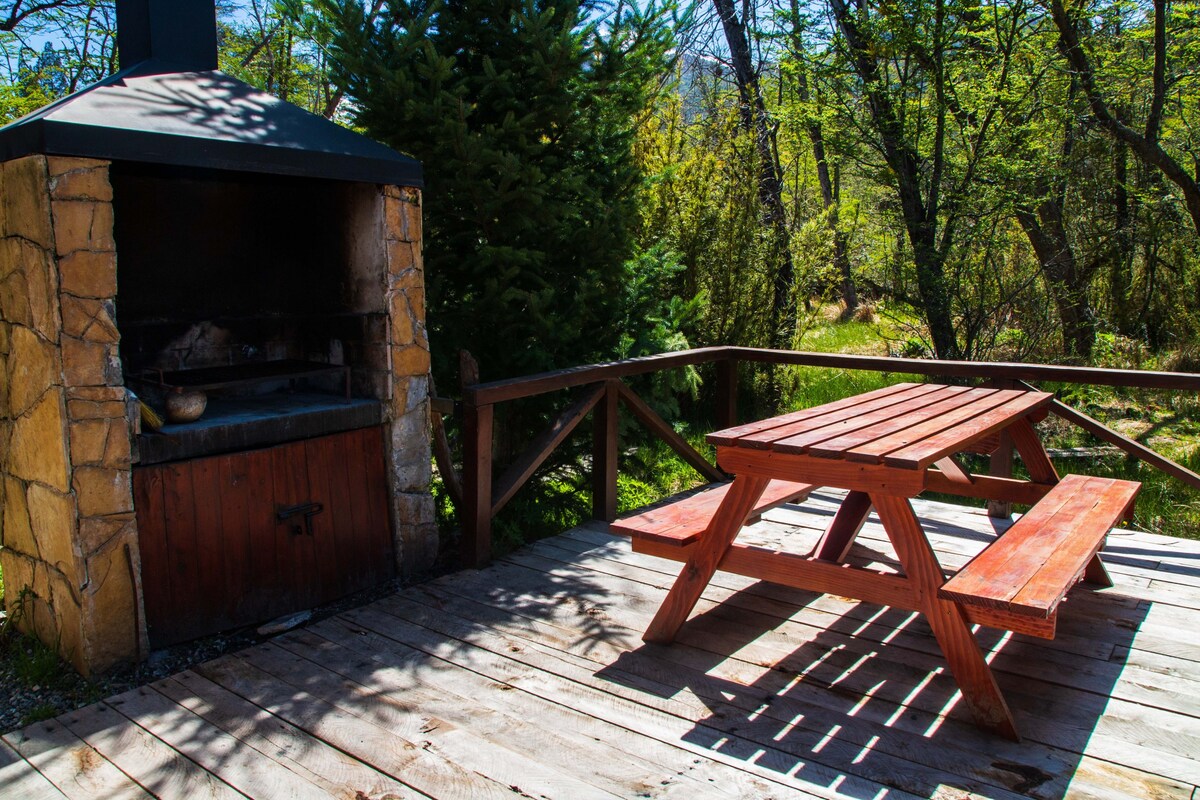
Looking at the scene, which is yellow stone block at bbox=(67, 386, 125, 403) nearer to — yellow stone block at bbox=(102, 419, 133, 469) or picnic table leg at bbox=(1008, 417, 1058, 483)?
yellow stone block at bbox=(102, 419, 133, 469)

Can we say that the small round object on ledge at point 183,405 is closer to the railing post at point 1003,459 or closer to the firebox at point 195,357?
the firebox at point 195,357

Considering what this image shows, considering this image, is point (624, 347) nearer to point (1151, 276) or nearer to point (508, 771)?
point (508, 771)

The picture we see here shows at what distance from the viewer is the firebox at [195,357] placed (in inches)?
120

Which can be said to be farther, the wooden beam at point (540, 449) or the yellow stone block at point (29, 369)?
the wooden beam at point (540, 449)

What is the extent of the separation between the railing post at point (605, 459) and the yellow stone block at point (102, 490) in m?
2.28

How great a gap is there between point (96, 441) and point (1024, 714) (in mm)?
3096

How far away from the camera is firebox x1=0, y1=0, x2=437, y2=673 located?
304 cm

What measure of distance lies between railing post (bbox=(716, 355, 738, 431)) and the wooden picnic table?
2003mm

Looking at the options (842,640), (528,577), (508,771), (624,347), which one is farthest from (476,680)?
(624,347)

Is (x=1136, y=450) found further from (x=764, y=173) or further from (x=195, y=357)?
(x=195, y=357)

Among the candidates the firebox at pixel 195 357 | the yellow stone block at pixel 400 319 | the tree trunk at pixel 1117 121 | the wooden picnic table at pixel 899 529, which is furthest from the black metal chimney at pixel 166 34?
the tree trunk at pixel 1117 121

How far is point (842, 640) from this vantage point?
330cm

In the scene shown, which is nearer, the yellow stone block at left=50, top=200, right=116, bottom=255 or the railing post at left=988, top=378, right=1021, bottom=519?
the yellow stone block at left=50, top=200, right=116, bottom=255

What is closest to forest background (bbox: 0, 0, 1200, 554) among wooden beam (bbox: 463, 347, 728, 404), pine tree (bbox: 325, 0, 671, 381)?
pine tree (bbox: 325, 0, 671, 381)
